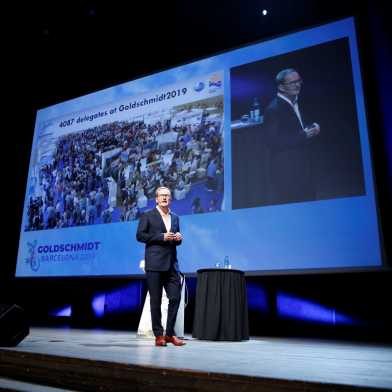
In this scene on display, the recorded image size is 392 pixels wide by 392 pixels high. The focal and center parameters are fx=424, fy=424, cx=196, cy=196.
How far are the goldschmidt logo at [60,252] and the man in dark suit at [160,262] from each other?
81.8 inches

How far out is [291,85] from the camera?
420 centimetres

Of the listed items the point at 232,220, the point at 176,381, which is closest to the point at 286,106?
the point at 232,220

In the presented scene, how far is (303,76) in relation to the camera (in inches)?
164

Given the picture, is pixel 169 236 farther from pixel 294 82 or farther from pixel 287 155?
pixel 294 82

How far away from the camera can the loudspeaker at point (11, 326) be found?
2783mm

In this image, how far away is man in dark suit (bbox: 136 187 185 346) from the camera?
9.56 feet

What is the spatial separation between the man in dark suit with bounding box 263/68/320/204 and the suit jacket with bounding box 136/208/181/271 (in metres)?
1.37

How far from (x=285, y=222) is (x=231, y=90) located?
1.58 m

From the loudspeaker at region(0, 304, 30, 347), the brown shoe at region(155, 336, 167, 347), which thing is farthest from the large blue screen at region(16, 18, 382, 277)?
the loudspeaker at region(0, 304, 30, 347)

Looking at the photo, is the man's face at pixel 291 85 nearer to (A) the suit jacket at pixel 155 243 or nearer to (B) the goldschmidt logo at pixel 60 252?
(A) the suit jacket at pixel 155 243

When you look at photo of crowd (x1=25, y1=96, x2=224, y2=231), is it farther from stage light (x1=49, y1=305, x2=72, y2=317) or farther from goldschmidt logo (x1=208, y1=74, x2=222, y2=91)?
stage light (x1=49, y1=305, x2=72, y2=317)

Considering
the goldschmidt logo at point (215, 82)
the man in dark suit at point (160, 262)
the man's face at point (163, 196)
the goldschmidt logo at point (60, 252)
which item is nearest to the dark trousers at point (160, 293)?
the man in dark suit at point (160, 262)

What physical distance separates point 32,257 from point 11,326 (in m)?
2.84

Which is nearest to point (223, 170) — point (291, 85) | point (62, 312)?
point (291, 85)
